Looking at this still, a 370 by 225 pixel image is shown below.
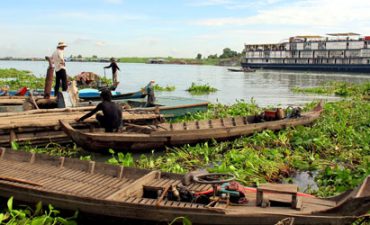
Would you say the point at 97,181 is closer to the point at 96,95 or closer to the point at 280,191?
the point at 280,191

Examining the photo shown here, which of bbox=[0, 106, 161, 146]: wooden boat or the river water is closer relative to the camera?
bbox=[0, 106, 161, 146]: wooden boat

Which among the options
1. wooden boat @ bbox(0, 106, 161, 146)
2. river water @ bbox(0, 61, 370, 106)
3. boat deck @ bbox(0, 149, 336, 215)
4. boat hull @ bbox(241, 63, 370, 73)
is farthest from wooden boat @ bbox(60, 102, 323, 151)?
boat hull @ bbox(241, 63, 370, 73)

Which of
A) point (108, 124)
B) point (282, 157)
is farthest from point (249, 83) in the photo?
point (108, 124)

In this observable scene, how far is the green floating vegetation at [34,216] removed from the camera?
5062 millimetres

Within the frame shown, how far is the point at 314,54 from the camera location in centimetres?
6931

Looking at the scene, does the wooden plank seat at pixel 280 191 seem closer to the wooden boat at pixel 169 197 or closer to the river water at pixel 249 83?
the wooden boat at pixel 169 197

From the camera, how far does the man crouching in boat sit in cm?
920

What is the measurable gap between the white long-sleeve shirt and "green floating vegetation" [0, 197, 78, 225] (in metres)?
7.82

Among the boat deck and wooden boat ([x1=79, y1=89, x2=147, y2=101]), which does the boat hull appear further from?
the boat deck

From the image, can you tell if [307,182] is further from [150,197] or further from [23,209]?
[23,209]

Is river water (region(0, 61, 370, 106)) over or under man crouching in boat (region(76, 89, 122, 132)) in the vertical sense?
under

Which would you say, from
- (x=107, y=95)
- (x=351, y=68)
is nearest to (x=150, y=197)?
(x=107, y=95)

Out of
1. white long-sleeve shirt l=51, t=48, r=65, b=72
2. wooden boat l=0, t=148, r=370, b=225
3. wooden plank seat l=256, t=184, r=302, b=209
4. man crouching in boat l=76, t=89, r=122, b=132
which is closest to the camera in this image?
wooden boat l=0, t=148, r=370, b=225

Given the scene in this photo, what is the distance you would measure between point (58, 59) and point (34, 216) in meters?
8.13
